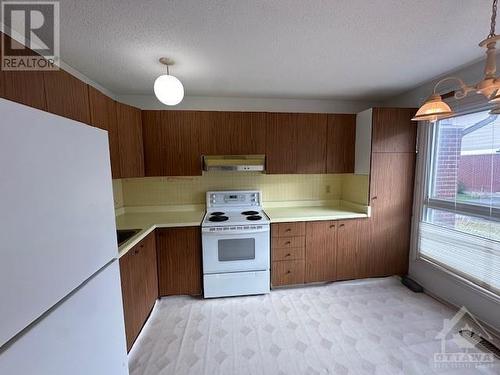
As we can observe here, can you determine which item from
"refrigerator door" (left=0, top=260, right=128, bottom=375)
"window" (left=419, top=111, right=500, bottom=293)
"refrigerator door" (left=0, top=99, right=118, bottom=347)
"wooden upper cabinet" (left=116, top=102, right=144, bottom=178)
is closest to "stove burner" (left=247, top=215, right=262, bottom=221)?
"wooden upper cabinet" (left=116, top=102, right=144, bottom=178)

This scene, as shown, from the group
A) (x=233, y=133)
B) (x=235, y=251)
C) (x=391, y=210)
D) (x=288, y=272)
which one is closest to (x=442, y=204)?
(x=391, y=210)

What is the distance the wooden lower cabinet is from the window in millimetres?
3027

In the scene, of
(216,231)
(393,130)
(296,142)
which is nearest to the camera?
(216,231)

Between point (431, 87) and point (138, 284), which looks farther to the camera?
point (431, 87)

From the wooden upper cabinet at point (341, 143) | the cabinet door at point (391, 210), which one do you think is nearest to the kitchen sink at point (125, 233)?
the wooden upper cabinet at point (341, 143)

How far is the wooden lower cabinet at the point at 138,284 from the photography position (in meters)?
1.59

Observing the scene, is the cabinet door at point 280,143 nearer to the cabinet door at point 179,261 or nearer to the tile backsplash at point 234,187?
the tile backsplash at point 234,187

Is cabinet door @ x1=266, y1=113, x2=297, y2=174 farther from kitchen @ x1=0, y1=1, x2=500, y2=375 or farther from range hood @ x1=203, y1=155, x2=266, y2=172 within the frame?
range hood @ x1=203, y1=155, x2=266, y2=172

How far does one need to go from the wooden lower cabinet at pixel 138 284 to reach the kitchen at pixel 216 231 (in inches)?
0.9

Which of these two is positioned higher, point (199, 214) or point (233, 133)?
point (233, 133)

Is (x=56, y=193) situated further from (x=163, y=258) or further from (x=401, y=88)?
(x=401, y=88)

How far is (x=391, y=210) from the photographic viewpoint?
2.59 metres

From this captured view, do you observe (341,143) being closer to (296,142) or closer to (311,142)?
(311,142)

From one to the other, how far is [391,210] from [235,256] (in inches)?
76.8
